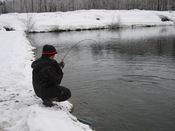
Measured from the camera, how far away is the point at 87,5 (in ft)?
360

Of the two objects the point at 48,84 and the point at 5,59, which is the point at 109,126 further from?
the point at 5,59

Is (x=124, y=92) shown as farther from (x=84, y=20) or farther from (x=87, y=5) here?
(x=87, y=5)

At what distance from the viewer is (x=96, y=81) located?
13.3 m

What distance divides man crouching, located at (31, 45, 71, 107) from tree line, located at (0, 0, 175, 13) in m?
96.2

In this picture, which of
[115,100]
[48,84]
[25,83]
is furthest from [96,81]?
[48,84]

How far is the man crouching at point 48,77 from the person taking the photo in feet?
22.2

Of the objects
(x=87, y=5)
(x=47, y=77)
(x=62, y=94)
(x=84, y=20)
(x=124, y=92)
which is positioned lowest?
(x=124, y=92)

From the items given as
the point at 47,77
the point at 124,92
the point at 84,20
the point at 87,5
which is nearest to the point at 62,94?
the point at 47,77

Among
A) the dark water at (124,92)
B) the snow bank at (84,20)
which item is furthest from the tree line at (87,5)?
the dark water at (124,92)

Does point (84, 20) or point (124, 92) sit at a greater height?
point (84, 20)

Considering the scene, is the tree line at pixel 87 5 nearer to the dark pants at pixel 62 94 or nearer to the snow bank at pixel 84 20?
the snow bank at pixel 84 20

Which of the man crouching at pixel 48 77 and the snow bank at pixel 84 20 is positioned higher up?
the snow bank at pixel 84 20

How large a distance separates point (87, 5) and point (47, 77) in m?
106

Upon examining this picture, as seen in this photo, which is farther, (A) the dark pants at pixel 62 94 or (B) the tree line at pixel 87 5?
(B) the tree line at pixel 87 5
